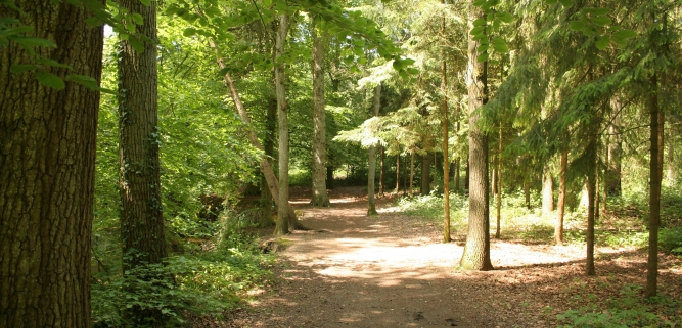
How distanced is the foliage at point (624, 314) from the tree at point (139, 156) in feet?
17.8

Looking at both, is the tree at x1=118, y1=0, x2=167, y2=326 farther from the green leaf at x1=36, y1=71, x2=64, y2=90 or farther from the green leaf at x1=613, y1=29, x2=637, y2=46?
the green leaf at x1=613, y1=29, x2=637, y2=46

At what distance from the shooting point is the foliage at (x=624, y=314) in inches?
203

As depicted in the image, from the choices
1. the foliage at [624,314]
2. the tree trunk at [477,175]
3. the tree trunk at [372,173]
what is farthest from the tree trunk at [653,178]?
the tree trunk at [372,173]

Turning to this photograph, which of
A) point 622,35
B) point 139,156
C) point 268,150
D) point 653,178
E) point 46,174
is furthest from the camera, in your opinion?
point 268,150

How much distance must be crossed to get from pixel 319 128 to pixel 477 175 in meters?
12.1

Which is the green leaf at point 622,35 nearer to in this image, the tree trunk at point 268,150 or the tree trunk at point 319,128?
the tree trunk at point 268,150

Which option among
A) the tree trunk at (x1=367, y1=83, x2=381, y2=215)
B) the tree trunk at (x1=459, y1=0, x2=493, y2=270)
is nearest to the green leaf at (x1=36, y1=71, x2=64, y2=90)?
the tree trunk at (x1=459, y1=0, x2=493, y2=270)

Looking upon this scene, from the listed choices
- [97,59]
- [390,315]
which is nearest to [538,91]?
[390,315]

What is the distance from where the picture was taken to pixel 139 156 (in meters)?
5.15

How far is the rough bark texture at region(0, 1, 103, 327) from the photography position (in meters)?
1.80

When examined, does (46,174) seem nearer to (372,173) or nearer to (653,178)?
(653,178)

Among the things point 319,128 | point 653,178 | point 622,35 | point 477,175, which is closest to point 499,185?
point 477,175

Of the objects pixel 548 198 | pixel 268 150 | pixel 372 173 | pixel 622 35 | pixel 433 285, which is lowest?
pixel 433 285

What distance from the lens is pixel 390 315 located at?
6.29 meters
